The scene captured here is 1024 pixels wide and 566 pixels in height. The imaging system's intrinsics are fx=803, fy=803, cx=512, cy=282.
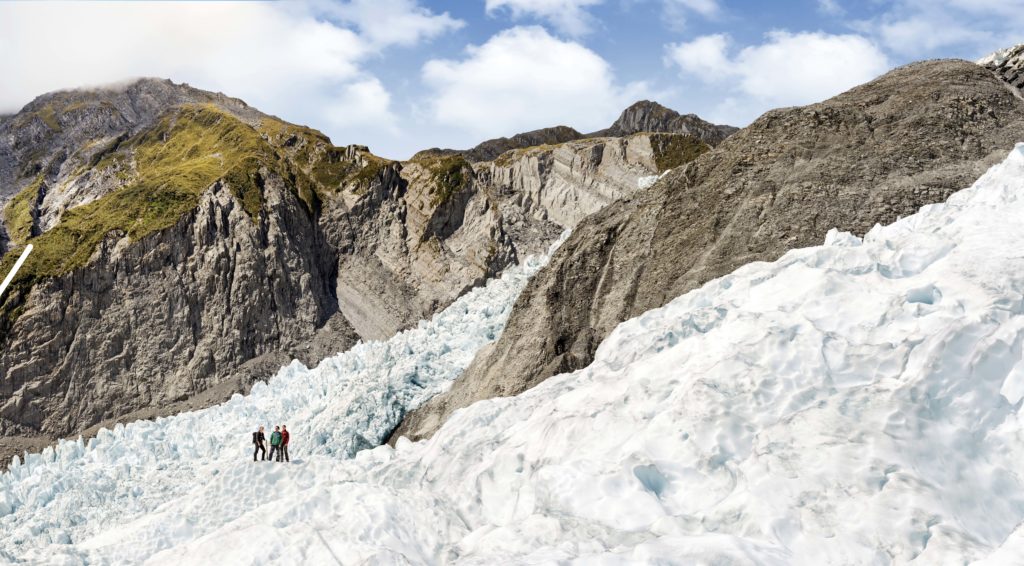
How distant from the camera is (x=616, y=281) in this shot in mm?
29141

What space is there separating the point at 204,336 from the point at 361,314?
43.3 feet

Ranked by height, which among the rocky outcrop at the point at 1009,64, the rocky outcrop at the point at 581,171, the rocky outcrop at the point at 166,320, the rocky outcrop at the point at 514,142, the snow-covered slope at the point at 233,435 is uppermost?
the rocky outcrop at the point at 514,142

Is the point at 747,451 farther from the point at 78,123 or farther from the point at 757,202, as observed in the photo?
the point at 78,123

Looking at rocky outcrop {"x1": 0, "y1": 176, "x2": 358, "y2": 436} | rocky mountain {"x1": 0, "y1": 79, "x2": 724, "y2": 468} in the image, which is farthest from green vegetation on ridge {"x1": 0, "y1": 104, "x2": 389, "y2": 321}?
rocky outcrop {"x1": 0, "y1": 176, "x2": 358, "y2": 436}

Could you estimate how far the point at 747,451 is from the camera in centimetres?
1319

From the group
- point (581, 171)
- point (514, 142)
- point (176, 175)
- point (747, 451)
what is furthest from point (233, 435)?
point (514, 142)

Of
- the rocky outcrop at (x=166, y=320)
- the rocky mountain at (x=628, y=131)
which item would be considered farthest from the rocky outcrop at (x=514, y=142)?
the rocky outcrop at (x=166, y=320)

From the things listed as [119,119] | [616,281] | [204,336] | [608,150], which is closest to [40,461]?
[204,336]

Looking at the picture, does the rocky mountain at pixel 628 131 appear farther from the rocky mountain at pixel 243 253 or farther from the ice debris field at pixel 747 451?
the ice debris field at pixel 747 451

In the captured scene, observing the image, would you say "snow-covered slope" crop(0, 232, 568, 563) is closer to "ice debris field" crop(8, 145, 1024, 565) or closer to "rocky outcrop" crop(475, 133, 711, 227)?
"ice debris field" crop(8, 145, 1024, 565)

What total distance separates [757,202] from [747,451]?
48.9 feet

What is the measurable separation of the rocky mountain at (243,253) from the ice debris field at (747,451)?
43311 mm

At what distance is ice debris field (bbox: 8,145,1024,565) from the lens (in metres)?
11.2

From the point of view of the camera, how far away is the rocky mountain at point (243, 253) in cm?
6072
